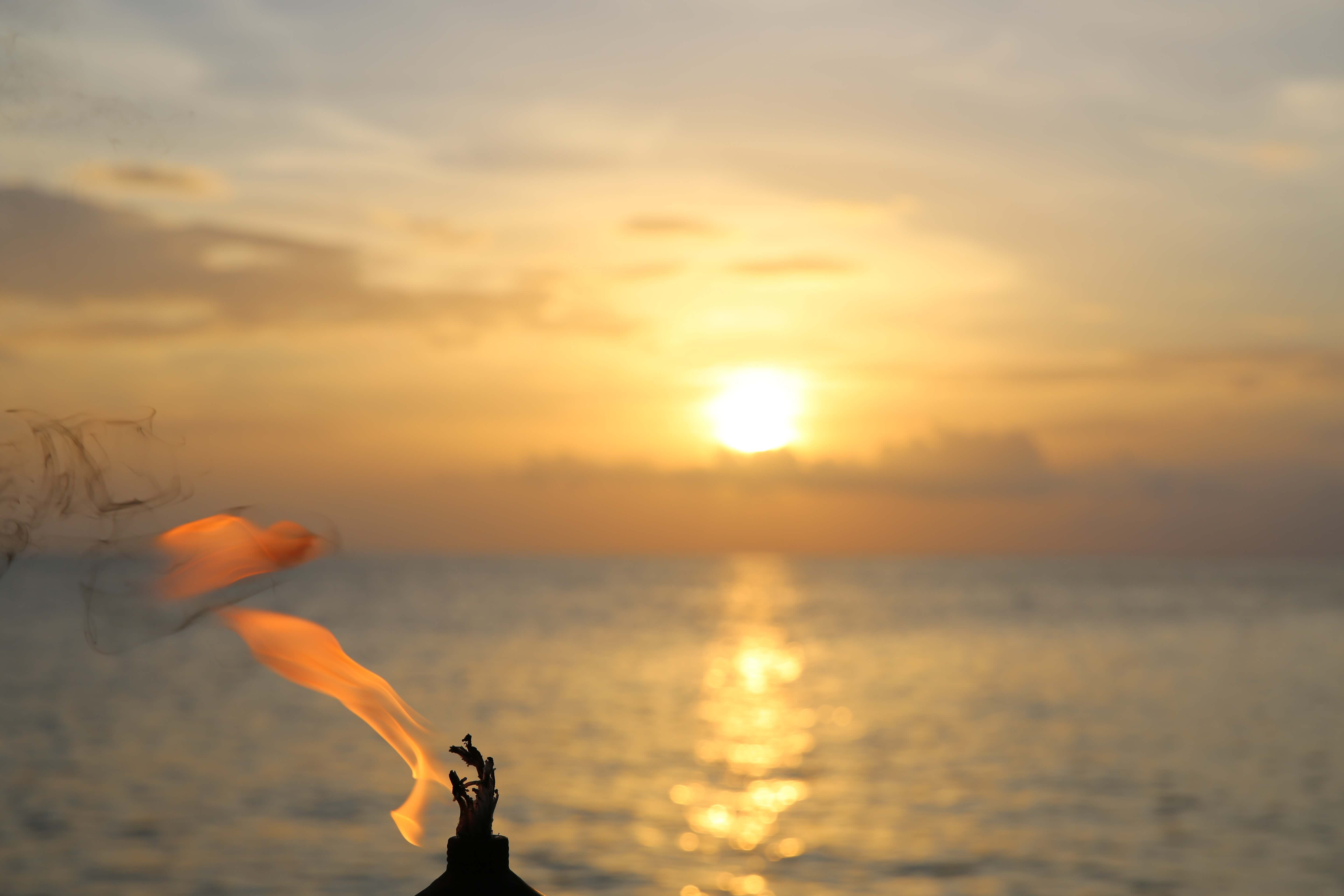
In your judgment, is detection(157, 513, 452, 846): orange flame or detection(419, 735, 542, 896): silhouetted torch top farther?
detection(157, 513, 452, 846): orange flame

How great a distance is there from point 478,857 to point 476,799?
146 millimetres

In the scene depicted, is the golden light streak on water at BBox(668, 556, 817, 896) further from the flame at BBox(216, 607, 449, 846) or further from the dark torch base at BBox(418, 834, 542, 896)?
the dark torch base at BBox(418, 834, 542, 896)

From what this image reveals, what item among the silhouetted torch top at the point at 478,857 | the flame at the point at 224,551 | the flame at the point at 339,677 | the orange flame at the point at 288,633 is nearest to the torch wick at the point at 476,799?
the silhouetted torch top at the point at 478,857

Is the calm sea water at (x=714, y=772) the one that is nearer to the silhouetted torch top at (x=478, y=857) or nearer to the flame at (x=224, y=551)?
the flame at (x=224, y=551)

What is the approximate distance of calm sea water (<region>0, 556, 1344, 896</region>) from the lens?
21438mm

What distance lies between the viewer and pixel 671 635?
9162 centimetres

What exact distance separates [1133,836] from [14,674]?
55603 mm

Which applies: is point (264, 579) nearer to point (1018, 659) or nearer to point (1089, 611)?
point (1018, 659)

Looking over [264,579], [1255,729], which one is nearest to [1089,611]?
[1255,729]

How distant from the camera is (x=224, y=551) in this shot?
4703 mm

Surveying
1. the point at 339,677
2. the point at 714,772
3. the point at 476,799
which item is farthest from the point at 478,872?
the point at 714,772

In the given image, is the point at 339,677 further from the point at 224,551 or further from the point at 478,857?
the point at 478,857

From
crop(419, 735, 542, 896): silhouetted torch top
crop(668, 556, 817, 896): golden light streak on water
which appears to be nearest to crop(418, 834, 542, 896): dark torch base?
crop(419, 735, 542, 896): silhouetted torch top

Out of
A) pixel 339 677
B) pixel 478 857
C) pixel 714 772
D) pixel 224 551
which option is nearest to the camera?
pixel 478 857
